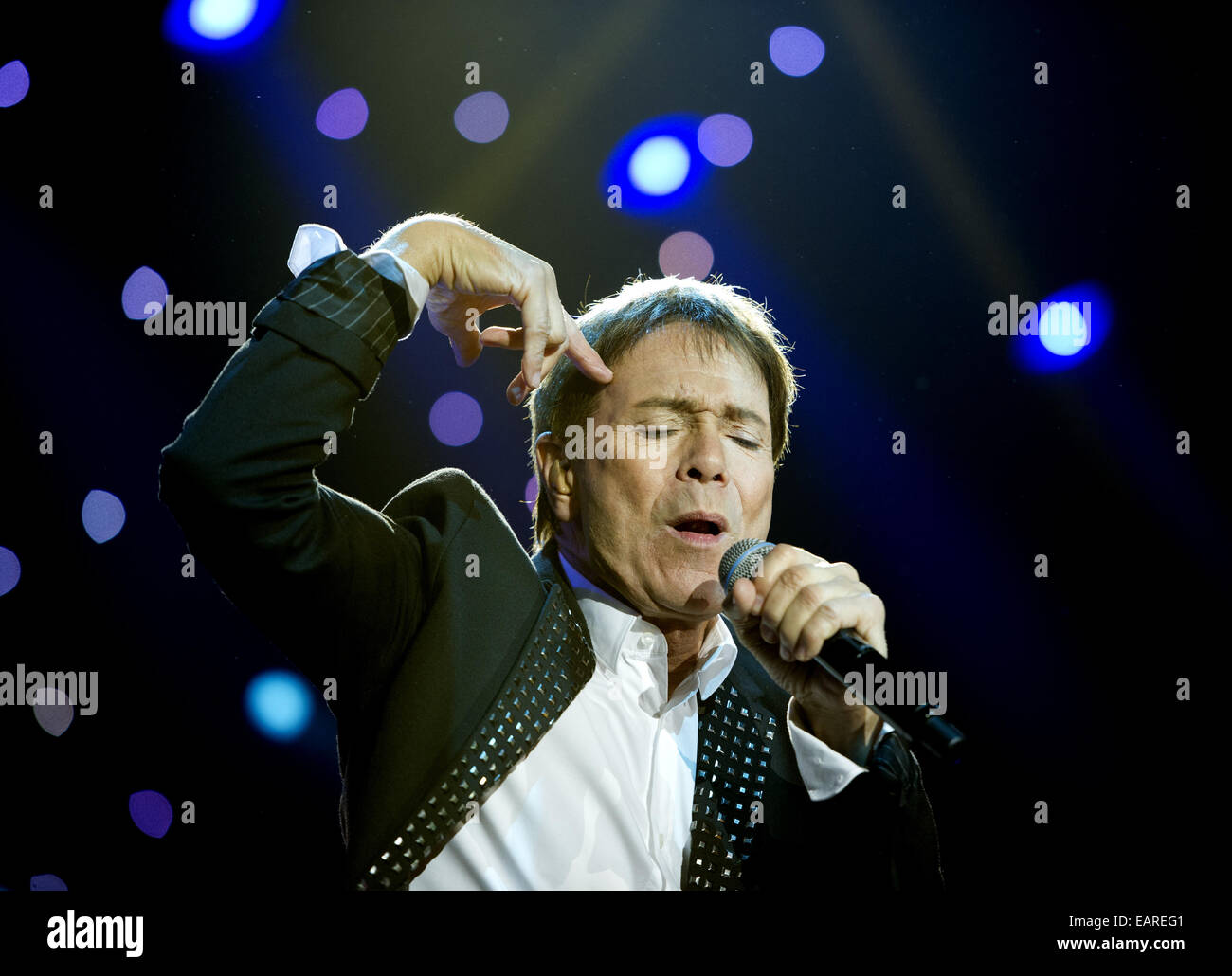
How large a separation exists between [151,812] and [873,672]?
2.02 metres

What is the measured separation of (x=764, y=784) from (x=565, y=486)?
26.3 inches

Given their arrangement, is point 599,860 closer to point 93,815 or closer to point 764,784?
point 764,784

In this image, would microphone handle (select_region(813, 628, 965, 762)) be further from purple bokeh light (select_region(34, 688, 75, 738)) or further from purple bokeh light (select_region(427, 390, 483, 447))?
purple bokeh light (select_region(34, 688, 75, 738))

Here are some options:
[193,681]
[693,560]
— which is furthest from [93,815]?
[693,560]

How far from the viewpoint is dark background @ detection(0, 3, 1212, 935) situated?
2322 millimetres

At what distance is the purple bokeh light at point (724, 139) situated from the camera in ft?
8.05

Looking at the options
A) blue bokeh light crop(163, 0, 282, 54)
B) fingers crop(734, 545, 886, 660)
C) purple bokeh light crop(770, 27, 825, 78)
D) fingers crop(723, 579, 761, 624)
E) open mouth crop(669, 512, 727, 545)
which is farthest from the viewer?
purple bokeh light crop(770, 27, 825, 78)

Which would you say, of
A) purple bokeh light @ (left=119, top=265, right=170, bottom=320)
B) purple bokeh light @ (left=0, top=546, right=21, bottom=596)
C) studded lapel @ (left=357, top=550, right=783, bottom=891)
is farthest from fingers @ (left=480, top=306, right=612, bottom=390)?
purple bokeh light @ (left=0, top=546, right=21, bottom=596)

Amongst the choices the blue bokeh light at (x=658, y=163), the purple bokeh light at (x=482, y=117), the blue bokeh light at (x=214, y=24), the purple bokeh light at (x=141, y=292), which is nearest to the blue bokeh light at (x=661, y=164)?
the blue bokeh light at (x=658, y=163)

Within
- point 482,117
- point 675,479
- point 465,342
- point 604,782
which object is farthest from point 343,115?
point 604,782

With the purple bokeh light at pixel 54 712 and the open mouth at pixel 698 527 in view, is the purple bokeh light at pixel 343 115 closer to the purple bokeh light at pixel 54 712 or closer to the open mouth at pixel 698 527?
Result: the open mouth at pixel 698 527

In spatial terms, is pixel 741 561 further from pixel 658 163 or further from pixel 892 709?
pixel 658 163

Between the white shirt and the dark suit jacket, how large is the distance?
3 cm

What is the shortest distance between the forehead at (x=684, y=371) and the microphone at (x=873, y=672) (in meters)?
0.41
